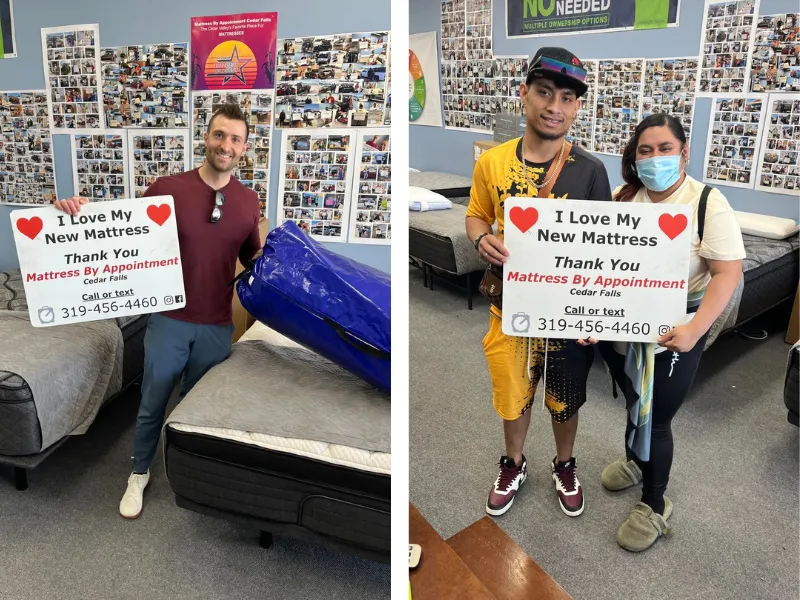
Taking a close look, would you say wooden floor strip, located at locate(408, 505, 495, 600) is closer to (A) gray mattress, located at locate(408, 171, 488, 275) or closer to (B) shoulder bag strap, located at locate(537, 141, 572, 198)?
(B) shoulder bag strap, located at locate(537, 141, 572, 198)

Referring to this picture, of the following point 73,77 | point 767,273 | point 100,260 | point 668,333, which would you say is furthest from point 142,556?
point 767,273

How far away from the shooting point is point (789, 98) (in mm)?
2262

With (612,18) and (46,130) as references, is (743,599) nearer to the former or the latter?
(612,18)

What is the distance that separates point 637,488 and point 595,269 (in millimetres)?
811

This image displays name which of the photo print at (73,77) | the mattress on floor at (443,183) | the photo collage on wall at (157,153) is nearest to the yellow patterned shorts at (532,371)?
the photo collage on wall at (157,153)

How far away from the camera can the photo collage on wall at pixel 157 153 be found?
198 centimetres

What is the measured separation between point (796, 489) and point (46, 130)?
250 cm

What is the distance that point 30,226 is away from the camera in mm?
1342

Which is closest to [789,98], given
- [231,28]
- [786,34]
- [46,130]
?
[786,34]

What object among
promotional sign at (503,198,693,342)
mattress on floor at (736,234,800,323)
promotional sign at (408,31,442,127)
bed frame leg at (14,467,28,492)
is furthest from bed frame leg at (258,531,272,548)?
mattress on floor at (736,234,800,323)

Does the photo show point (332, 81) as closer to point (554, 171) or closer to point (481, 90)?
point (554, 171)

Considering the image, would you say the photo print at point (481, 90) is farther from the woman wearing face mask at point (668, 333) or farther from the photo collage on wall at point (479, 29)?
the woman wearing face mask at point (668, 333)

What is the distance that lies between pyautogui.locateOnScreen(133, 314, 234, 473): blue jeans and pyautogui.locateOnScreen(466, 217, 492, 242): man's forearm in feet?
2.30

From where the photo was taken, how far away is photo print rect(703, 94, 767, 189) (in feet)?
7.59
